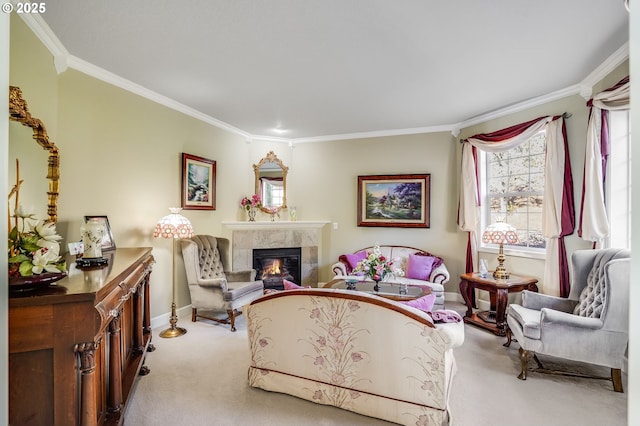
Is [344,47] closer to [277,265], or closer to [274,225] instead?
[274,225]

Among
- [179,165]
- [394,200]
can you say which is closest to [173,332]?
[179,165]

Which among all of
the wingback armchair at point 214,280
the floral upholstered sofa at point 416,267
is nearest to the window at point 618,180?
the floral upholstered sofa at point 416,267

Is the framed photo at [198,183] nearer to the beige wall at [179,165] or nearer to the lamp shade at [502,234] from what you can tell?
the beige wall at [179,165]

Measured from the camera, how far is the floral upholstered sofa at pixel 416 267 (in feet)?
14.5

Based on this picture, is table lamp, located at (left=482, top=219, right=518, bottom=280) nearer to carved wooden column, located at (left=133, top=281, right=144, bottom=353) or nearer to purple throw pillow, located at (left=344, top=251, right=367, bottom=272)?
purple throw pillow, located at (left=344, top=251, right=367, bottom=272)

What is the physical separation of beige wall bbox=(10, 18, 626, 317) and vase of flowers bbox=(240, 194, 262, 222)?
0.14 metres

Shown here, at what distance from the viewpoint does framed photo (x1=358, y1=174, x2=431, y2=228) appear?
208 inches

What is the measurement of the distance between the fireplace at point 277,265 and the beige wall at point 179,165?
48 centimetres

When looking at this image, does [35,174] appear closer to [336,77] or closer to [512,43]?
[336,77]

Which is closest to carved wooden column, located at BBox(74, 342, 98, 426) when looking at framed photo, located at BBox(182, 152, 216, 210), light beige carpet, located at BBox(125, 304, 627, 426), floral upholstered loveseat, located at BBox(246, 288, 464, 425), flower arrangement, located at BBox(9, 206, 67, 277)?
flower arrangement, located at BBox(9, 206, 67, 277)

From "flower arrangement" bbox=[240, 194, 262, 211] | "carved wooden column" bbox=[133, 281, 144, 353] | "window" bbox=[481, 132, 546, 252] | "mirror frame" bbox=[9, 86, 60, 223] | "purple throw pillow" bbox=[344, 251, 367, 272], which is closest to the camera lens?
"mirror frame" bbox=[9, 86, 60, 223]

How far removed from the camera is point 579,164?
349 centimetres

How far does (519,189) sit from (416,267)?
1.75 metres

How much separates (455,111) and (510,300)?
8.69 ft
